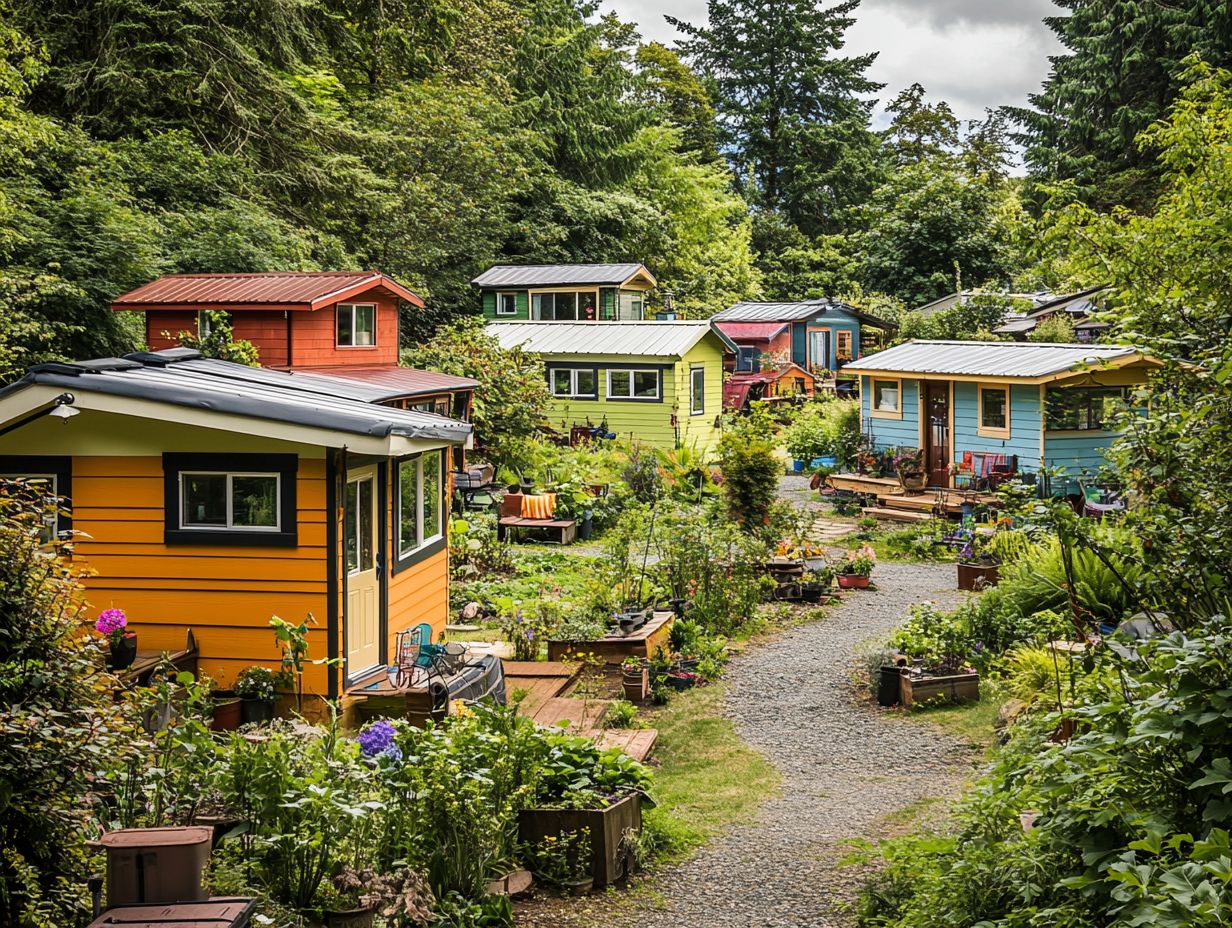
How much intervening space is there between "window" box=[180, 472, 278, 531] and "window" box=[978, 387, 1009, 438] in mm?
17866

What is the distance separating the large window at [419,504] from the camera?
1263 centimetres

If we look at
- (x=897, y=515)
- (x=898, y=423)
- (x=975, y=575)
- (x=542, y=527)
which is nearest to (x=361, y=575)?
(x=975, y=575)

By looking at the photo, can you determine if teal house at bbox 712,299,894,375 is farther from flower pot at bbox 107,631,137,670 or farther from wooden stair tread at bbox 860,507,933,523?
flower pot at bbox 107,631,137,670

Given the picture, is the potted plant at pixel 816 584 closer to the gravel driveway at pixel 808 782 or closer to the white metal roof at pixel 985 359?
the gravel driveway at pixel 808 782

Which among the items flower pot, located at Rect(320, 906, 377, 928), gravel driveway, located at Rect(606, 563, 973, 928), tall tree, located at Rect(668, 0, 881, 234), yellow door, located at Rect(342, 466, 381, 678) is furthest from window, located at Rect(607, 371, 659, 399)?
tall tree, located at Rect(668, 0, 881, 234)

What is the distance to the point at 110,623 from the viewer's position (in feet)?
33.1

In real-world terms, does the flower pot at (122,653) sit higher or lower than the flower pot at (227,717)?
higher

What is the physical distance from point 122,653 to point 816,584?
1086cm

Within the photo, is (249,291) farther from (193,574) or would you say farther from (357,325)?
(193,574)

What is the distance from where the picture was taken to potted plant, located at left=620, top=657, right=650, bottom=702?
13070 millimetres

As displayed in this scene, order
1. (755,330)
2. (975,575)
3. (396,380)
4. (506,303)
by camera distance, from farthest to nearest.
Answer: (755,330) < (506,303) < (396,380) < (975,575)

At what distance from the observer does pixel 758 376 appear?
40.2 m

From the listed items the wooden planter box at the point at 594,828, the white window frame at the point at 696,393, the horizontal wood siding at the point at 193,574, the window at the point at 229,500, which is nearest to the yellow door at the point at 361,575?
the horizontal wood siding at the point at 193,574

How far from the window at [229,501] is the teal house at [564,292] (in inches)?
1060
